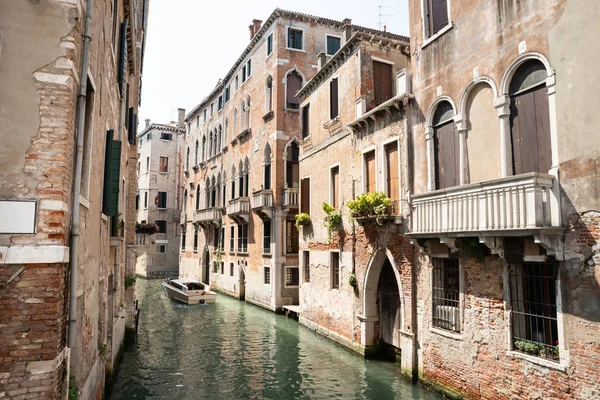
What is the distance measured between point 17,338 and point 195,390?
20.9 ft

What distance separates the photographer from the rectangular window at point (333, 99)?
15.2 meters

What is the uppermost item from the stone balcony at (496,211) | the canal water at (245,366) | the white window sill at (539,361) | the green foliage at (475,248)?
the stone balcony at (496,211)

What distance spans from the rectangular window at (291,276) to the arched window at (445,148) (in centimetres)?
1244

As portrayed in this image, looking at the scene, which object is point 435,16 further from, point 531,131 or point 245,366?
point 245,366

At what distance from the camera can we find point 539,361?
23.0 ft

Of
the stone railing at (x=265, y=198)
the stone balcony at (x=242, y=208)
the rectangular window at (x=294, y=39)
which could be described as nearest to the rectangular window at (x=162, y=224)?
the stone balcony at (x=242, y=208)

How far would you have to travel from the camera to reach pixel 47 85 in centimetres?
461

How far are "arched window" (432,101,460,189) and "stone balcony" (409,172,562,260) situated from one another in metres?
0.71

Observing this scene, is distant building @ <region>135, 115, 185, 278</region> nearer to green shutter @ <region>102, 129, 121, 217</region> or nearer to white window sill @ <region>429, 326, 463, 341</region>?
green shutter @ <region>102, 129, 121, 217</region>

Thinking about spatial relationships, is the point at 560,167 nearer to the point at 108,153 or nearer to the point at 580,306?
the point at 580,306

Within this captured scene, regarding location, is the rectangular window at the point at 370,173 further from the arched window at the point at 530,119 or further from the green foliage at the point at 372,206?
the arched window at the point at 530,119

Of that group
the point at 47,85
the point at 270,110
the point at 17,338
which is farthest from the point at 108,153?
the point at 270,110

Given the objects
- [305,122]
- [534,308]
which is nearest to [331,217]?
[305,122]

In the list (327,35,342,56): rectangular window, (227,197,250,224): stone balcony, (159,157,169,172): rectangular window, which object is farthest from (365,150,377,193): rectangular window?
(159,157,169,172): rectangular window
